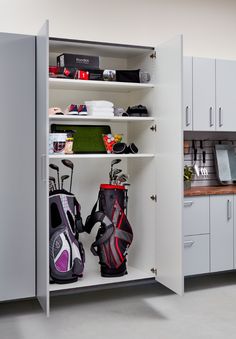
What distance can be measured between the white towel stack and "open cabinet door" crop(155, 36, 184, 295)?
39 centimetres

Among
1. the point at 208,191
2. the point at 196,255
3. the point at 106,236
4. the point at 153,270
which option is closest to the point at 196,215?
the point at 208,191

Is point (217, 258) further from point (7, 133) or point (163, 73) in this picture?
point (7, 133)

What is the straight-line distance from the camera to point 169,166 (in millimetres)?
3520

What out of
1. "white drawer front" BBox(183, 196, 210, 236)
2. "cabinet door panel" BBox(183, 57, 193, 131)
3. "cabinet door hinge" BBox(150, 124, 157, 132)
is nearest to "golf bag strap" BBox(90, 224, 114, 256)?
"white drawer front" BBox(183, 196, 210, 236)

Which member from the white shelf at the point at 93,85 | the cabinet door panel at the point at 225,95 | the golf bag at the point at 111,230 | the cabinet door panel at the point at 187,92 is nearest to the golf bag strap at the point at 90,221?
the golf bag at the point at 111,230

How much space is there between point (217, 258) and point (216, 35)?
231 centimetres

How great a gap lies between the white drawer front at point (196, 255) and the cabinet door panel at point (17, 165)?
133cm

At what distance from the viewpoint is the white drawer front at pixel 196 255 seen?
155 inches

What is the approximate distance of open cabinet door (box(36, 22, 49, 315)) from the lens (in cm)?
313

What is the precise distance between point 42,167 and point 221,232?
1.77 meters

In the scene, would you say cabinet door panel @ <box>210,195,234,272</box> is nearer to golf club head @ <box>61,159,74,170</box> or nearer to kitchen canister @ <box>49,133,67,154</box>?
golf club head @ <box>61,159,74,170</box>

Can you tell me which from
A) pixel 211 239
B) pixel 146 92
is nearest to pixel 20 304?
pixel 211 239

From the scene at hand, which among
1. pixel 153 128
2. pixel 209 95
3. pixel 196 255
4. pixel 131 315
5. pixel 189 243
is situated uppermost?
pixel 209 95

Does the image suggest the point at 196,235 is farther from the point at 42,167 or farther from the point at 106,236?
the point at 42,167
